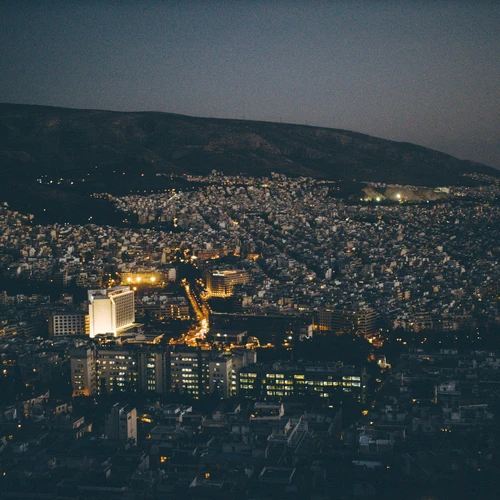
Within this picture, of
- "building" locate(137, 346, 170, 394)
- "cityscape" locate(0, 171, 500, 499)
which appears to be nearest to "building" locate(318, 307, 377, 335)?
"cityscape" locate(0, 171, 500, 499)

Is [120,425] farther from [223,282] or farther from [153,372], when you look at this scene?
[223,282]

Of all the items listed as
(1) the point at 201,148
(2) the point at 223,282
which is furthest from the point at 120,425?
(1) the point at 201,148

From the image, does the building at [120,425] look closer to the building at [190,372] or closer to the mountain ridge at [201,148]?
the building at [190,372]

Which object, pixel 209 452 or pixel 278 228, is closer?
pixel 209 452

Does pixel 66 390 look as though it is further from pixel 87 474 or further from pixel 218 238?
pixel 218 238

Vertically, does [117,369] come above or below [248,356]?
below

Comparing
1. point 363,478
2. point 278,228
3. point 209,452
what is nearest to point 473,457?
point 363,478

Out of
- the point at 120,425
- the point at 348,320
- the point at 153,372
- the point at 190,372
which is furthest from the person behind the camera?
the point at 348,320
